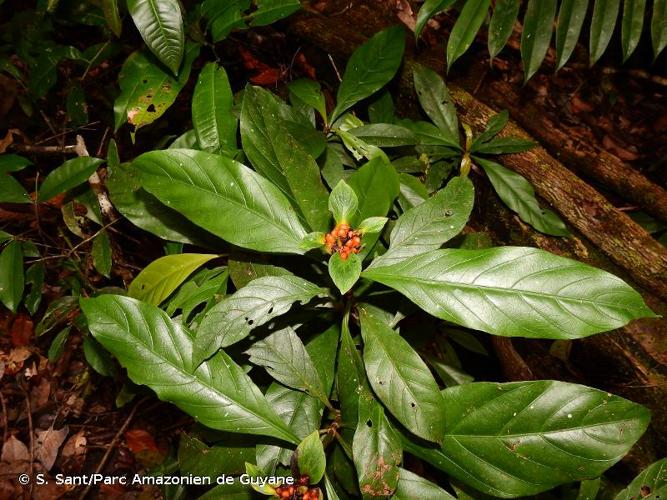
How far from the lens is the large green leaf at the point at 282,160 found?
1.37m

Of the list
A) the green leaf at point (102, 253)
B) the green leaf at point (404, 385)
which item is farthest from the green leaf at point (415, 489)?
the green leaf at point (102, 253)

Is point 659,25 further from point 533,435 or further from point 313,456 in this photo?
point 313,456

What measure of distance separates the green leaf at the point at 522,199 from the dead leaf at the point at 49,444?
2517 mm

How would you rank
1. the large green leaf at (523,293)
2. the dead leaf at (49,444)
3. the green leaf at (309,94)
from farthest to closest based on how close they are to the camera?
the dead leaf at (49,444)
the green leaf at (309,94)
the large green leaf at (523,293)

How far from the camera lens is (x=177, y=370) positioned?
127cm

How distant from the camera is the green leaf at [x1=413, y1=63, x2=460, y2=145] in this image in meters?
1.97

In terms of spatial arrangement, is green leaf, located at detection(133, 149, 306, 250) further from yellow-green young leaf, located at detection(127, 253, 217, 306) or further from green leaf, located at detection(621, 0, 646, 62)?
green leaf, located at detection(621, 0, 646, 62)

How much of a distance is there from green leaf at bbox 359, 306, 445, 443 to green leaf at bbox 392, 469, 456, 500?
22 cm

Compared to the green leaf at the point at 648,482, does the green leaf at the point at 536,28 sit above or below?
above

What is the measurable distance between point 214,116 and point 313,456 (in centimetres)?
117

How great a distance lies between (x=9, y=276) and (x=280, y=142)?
1.41 metres

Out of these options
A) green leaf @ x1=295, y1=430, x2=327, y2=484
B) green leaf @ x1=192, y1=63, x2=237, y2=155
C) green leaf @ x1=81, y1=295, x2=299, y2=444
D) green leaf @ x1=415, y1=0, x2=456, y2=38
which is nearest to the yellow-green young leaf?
green leaf @ x1=81, y1=295, x2=299, y2=444

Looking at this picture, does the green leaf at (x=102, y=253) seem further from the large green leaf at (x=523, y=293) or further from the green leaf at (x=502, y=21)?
the green leaf at (x=502, y=21)

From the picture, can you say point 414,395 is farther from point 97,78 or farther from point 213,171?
point 97,78
